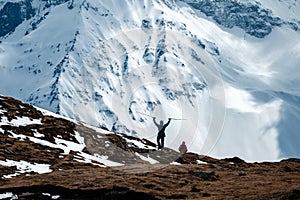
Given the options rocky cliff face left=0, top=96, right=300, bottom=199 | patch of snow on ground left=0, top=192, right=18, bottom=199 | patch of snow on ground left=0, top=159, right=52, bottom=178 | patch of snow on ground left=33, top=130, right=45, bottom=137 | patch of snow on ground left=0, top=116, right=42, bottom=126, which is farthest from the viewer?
patch of snow on ground left=0, top=116, right=42, bottom=126

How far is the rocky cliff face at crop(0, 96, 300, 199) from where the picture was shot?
118 ft

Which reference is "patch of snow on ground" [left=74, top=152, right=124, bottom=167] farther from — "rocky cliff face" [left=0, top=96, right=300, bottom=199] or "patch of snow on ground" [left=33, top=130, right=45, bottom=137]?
"patch of snow on ground" [left=33, top=130, right=45, bottom=137]

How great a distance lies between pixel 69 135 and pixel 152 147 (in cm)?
872

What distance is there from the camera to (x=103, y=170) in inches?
1722

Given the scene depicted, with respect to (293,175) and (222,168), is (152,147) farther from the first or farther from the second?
(293,175)

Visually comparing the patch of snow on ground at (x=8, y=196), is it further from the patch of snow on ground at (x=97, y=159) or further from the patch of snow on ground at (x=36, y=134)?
the patch of snow on ground at (x=36, y=134)

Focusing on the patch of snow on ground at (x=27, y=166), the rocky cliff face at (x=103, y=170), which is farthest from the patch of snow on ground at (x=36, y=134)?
the patch of snow on ground at (x=27, y=166)

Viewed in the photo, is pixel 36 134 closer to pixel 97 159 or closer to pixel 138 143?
pixel 97 159

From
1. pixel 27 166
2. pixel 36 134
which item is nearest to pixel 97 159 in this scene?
pixel 36 134

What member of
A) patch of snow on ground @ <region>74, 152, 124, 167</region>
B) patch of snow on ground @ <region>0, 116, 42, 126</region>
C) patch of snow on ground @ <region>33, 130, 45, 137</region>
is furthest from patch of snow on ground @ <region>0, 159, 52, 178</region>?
patch of snow on ground @ <region>0, 116, 42, 126</region>

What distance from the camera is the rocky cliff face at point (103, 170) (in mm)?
35938

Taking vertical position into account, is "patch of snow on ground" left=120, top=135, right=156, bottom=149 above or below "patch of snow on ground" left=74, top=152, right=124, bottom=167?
above

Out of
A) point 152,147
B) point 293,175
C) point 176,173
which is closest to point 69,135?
point 152,147

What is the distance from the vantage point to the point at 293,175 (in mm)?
42281
